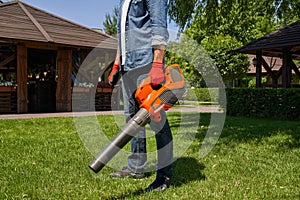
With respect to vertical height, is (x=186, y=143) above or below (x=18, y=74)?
below

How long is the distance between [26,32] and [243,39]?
22727 millimetres

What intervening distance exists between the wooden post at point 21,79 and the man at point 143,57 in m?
9.22

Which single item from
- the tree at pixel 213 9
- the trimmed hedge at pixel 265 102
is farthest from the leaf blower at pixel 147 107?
the trimmed hedge at pixel 265 102

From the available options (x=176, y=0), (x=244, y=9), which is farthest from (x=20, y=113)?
(x=244, y=9)

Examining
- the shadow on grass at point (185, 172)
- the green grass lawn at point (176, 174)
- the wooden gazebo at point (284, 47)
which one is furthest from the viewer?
the wooden gazebo at point (284, 47)

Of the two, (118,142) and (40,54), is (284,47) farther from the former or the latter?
(118,142)

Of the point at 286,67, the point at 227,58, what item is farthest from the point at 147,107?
the point at 227,58

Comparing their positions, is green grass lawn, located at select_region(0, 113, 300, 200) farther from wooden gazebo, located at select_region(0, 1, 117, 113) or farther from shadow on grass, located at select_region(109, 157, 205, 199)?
wooden gazebo, located at select_region(0, 1, 117, 113)

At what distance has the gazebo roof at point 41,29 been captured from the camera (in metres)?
10.8

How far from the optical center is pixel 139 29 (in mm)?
2752

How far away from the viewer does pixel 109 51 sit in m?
13.7

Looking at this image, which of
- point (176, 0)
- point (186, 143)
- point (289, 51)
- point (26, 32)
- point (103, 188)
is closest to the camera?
point (103, 188)

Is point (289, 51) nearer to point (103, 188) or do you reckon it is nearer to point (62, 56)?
point (62, 56)

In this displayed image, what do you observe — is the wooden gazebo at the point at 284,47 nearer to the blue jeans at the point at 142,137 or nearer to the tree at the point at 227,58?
the blue jeans at the point at 142,137
